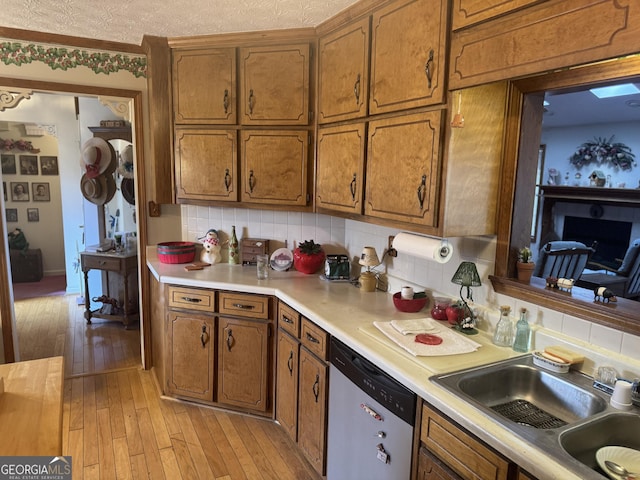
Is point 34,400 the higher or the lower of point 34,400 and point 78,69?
the lower

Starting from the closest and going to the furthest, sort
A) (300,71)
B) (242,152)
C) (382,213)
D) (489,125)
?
1. (489,125)
2. (382,213)
3. (300,71)
4. (242,152)

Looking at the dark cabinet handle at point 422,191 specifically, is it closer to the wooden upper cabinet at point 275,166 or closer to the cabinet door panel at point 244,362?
the wooden upper cabinet at point 275,166

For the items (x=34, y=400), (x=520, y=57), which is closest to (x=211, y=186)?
(x=34, y=400)

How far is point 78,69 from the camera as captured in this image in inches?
116

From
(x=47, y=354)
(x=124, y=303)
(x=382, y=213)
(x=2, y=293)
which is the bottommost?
(x=47, y=354)

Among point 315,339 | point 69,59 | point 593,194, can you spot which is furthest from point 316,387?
point 593,194

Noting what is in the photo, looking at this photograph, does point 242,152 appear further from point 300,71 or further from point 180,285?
point 180,285

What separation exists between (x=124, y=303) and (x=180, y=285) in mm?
1978

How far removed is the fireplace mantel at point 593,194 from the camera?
4.45m

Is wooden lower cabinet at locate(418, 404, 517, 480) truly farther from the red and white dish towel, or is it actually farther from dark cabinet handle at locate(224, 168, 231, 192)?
dark cabinet handle at locate(224, 168, 231, 192)

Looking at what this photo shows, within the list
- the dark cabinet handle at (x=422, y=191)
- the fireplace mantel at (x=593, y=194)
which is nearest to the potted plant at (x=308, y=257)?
the dark cabinet handle at (x=422, y=191)

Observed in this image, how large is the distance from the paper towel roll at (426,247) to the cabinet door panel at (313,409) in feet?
2.29

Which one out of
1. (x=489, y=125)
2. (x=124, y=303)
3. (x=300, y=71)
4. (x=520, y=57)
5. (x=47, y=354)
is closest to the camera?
(x=520, y=57)

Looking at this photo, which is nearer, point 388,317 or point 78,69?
point 388,317
